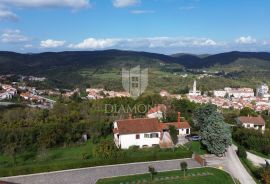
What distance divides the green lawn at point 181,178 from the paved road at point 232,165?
129 cm

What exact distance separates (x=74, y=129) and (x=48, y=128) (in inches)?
133

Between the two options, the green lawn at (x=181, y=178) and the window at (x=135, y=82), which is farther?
the window at (x=135, y=82)

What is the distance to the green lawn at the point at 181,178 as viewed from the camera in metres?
27.1

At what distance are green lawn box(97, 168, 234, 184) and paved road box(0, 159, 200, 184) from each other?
1259 millimetres

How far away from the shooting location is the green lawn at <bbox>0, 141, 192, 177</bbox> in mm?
29500

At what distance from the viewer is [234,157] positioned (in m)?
34.9

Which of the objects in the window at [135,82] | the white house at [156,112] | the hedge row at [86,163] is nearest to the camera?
the hedge row at [86,163]

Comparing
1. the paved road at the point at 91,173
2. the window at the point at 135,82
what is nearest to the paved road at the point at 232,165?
the paved road at the point at 91,173

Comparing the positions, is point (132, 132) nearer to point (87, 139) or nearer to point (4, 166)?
point (87, 139)

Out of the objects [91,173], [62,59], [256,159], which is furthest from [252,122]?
[62,59]

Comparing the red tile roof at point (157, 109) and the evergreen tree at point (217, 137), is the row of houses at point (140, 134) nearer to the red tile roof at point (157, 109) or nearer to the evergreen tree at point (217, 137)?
the evergreen tree at point (217, 137)

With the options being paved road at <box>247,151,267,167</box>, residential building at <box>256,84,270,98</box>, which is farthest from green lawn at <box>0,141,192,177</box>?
residential building at <box>256,84,270,98</box>

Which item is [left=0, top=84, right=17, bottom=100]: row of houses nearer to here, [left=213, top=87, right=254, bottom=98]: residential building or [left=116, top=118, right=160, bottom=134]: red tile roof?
[left=116, top=118, right=160, bottom=134]: red tile roof

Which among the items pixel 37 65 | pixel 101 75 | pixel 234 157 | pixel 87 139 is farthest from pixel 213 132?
pixel 37 65
